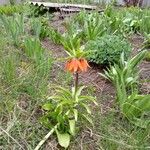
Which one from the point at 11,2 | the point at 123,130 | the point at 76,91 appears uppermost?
the point at 76,91

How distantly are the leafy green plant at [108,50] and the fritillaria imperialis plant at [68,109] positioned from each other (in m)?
0.84

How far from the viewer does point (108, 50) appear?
133 inches

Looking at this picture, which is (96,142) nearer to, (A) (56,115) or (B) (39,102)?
(A) (56,115)

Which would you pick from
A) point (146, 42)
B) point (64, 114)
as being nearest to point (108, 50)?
point (146, 42)

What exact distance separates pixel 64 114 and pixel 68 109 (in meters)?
0.08

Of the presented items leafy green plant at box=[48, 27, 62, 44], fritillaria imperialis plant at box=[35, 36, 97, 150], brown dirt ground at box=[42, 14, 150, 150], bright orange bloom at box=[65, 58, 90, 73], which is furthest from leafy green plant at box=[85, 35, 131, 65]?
bright orange bloom at box=[65, 58, 90, 73]

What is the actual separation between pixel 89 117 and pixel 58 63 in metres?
1.01

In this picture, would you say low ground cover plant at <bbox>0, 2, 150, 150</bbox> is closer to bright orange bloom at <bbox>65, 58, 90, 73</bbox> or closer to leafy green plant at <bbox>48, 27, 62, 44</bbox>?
bright orange bloom at <bbox>65, 58, 90, 73</bbox>

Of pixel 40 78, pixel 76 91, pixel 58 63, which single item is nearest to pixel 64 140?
pixel 76 91

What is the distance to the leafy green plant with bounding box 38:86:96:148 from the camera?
2.33 m

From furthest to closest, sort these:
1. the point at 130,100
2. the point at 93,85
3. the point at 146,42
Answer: the point at 146,42, the point at 93,85, the point at 130,100

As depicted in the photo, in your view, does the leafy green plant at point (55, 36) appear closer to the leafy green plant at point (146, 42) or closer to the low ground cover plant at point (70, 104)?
the low ground cover plant at point (70, 104)

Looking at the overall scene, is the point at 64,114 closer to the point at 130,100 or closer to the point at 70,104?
the point at 70,104

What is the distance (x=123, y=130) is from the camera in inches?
98.5
